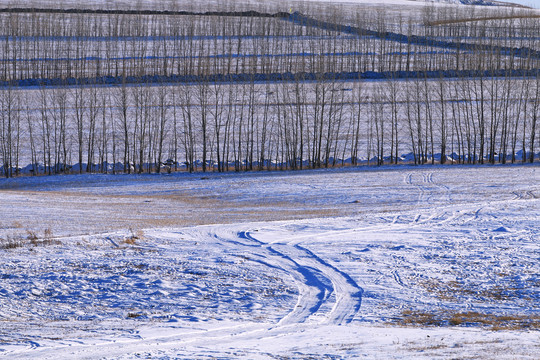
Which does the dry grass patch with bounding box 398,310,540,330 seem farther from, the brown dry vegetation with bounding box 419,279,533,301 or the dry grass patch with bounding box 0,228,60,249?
the dry grass patch with bounding box 0,228,60,249

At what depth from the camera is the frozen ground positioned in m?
10.2

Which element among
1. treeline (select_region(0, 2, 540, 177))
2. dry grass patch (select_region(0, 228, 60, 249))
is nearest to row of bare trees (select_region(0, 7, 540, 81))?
treeline (select_region(0, 2, 540, 177))

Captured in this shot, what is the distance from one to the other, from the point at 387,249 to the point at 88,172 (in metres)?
28.1

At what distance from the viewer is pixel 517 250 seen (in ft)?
59.8

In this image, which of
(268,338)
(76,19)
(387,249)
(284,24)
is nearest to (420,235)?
(387,249)

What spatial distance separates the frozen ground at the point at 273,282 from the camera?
10227 mm

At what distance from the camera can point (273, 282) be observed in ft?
48.6

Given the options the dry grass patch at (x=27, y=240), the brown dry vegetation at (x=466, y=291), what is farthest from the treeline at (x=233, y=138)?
the brown dry vegetation at (x=466, y=291)

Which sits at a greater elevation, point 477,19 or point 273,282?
point 477,19

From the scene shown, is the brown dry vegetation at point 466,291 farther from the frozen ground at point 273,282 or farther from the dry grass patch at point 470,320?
the dry grass patch at point 470,320

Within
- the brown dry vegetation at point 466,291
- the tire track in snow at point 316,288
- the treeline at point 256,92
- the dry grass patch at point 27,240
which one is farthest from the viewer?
the treeline at point 256,92

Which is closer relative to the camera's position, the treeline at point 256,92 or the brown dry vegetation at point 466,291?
the brown dry vegetation at point 466,291

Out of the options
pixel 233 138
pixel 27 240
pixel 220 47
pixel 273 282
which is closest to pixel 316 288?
pixel 273 282

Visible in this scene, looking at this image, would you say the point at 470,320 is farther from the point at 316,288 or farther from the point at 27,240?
the point at 27,240
